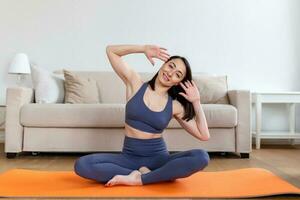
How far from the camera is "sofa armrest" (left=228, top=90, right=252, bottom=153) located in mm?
3340

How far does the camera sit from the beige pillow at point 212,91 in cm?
374

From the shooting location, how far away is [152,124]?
2.06 metres

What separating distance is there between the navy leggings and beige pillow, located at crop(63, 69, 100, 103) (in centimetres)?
159

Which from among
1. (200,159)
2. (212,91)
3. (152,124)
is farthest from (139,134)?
(212,91)

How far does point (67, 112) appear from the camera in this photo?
3.21m

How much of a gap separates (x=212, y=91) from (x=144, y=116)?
71.6 inches

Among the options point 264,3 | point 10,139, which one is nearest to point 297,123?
point 264,3

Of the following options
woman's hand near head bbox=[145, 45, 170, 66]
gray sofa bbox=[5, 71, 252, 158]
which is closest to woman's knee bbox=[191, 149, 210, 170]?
woman's hand near head bbox=[145, 45, 170, 66]

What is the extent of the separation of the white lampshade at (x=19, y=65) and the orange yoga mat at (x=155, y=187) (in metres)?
1.87

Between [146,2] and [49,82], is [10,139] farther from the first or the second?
[146,2]

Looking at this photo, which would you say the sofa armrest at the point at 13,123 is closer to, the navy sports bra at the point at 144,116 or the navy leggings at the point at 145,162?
the navy leggings at the point at 145,162

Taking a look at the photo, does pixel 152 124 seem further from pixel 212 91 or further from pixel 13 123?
pixel 212 91

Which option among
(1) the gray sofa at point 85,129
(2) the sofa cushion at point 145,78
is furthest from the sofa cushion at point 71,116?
(2) the sofa cushion at point 145,78

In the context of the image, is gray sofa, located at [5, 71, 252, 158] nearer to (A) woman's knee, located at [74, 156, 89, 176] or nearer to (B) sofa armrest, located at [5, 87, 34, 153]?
(B) sofa armrest, located at [5, 87, 34, 153]
